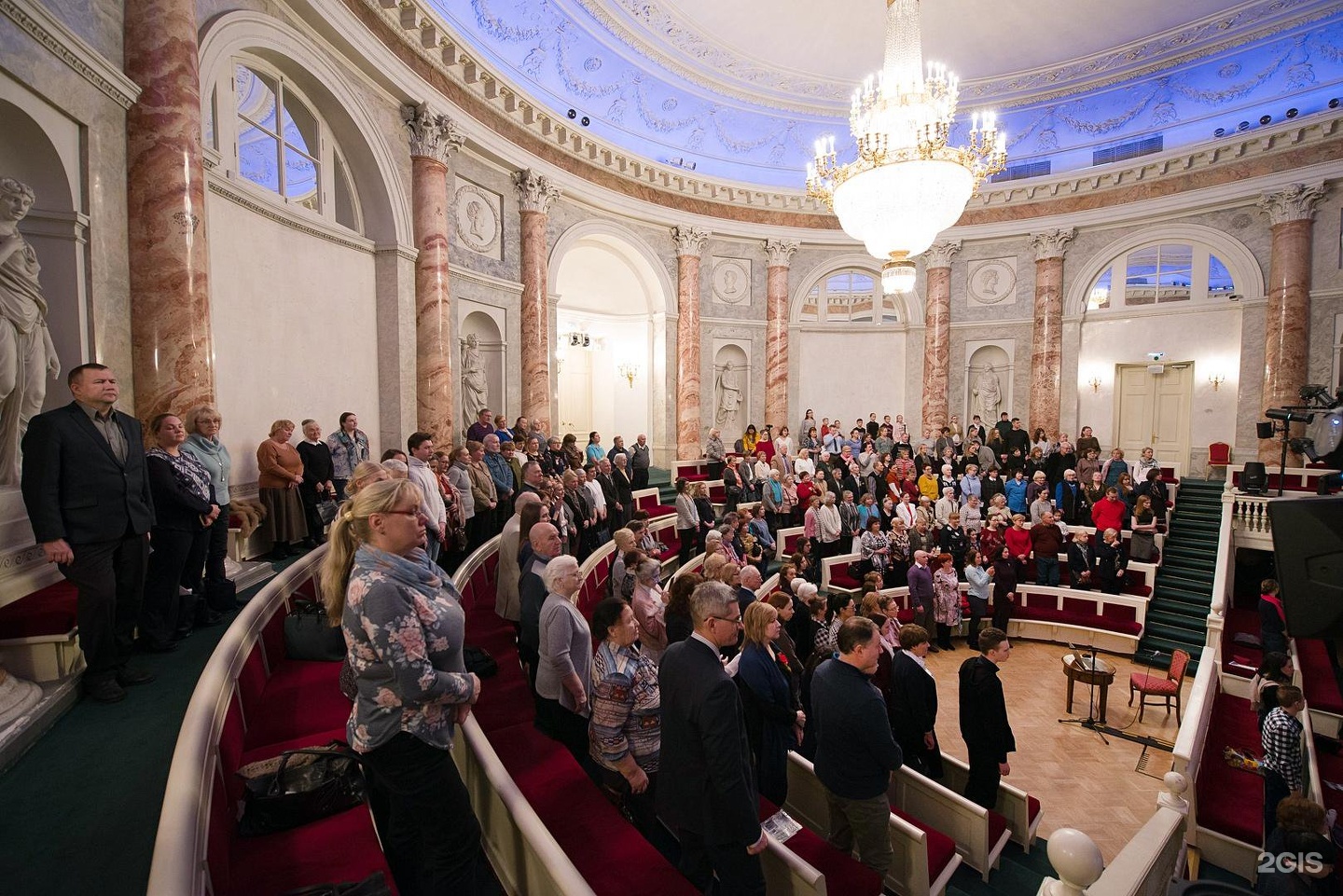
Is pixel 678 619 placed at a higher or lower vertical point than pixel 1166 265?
lower

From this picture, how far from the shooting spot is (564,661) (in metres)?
3.33

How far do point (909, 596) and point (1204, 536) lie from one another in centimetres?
725

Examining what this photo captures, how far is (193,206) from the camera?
5258 mm

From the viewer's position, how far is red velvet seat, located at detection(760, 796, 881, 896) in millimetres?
3422

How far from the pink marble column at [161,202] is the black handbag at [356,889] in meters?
4.74

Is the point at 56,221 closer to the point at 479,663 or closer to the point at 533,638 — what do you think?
the point at 479,663

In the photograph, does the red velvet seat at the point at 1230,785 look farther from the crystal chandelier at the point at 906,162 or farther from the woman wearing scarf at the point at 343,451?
Answer: the woman wearing scarf at the point at 343,451

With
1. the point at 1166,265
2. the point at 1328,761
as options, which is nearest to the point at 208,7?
the point at 1328,761

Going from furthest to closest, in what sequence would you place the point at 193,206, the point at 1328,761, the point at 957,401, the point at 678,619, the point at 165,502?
1. the point at 957,401
2. the point at 1328,761
3. the point at 193,206
4. the point at 678,619
5. the point at 165,502

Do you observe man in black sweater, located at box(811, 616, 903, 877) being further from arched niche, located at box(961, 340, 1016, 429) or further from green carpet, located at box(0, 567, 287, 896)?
arched niche, located at box(961, 340, 1016, 429)

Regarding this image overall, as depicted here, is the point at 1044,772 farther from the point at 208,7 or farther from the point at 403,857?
the point at 208,7

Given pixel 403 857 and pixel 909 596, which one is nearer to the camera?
pixel 403 857

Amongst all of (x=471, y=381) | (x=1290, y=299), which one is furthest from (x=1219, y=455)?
(x=471, y=381)

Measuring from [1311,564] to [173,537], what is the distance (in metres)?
5.51
